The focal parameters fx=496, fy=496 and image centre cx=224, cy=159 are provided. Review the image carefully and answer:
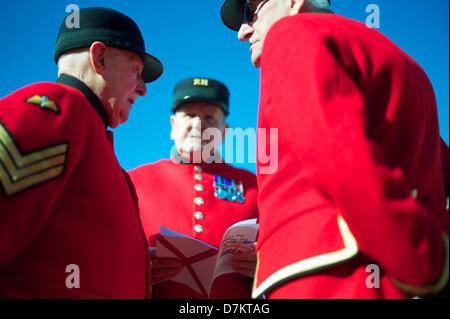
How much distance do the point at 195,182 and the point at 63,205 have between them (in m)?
2.54

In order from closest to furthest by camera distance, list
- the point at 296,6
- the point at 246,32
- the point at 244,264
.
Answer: the point at 296,6, the point at 246,32, the point at 244,264

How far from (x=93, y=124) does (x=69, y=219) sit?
51 centimetres

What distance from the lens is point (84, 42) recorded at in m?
2.97

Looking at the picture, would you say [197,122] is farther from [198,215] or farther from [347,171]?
[347,171]

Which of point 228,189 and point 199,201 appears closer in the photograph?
point 199,201

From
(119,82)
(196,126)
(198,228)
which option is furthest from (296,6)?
(196,126)

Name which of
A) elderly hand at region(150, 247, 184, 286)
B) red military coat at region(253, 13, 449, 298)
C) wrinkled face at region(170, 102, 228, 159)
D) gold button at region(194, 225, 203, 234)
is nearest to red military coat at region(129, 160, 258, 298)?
gold button at region(194, 225, 203, 234)

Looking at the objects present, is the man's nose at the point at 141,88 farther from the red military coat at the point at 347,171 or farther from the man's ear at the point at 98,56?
the red military coat at the point at 347,171

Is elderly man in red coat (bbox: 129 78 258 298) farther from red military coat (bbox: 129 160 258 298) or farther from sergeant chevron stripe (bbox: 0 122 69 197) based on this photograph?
sergeant chevron stripe (bbox: 0 122 69 197)

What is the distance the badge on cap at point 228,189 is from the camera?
4535mm

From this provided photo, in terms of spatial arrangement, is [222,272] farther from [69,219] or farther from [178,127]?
[178,127]

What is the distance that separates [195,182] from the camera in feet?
15.3
